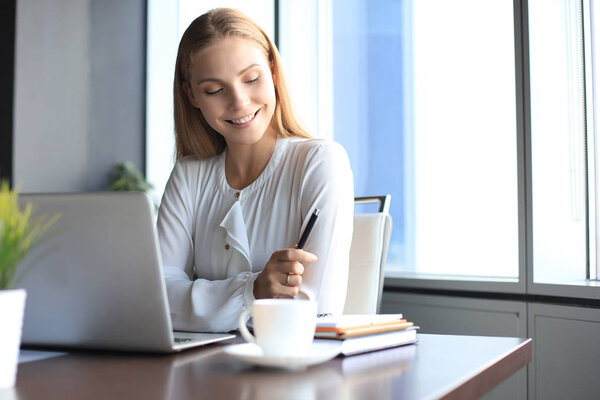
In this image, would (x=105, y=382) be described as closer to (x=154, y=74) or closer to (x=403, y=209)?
(x=403, y=209)

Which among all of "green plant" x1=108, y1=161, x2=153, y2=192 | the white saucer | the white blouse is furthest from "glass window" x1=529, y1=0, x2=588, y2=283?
"green plant" x1=108, y1=161, x2=153, y2=192

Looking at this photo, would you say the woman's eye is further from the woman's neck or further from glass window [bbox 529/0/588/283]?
glass window [bbox 529/0/588/283]

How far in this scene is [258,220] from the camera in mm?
1600

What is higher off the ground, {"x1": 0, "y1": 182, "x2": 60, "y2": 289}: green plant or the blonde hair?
the blonde hair

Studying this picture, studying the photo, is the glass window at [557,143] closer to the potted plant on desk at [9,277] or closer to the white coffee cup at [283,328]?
the white coffee cup at [283,328]

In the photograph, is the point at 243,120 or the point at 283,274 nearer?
the point at 283,274

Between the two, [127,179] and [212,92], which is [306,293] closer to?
[212,92]

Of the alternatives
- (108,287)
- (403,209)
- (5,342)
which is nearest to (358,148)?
(403,209)

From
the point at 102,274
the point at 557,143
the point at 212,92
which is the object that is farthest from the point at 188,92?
the point at 557,143

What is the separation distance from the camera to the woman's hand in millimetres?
1204

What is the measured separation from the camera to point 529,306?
204cm

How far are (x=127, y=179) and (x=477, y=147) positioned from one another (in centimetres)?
257

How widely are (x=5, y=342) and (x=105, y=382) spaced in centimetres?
12

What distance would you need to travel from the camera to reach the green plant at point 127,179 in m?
4.11
